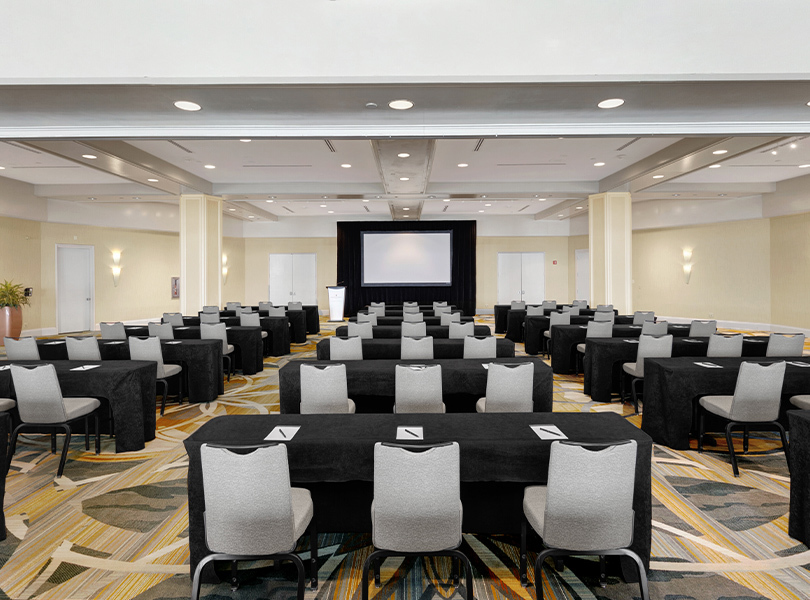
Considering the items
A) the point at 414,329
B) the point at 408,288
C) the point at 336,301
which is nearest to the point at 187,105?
the point at 414,329

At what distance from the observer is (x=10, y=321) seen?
11180 mm

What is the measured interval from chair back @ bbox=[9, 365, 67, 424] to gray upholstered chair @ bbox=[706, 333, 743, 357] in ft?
21.9

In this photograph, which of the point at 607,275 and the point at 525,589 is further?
the point at 607,275

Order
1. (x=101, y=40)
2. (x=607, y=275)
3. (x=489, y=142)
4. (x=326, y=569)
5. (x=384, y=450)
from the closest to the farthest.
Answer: (x=384, y=450), (x=326, y=569), (x=101, y=40), (x=489, y=142), (x=607, y=275)

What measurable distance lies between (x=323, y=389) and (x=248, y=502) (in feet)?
6.22

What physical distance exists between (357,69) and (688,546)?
174 inches

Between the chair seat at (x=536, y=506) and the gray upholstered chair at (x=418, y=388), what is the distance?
154 cm

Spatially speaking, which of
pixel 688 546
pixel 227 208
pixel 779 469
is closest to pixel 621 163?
pixel 779 469

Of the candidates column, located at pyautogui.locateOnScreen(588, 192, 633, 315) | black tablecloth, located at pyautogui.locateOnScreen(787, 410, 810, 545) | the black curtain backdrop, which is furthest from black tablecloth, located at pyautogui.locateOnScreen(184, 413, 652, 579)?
the black curtain backdrop

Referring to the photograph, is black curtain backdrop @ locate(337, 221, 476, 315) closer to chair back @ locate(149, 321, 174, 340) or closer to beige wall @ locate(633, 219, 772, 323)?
beige wall @ locate(633, 219, 772, 323)

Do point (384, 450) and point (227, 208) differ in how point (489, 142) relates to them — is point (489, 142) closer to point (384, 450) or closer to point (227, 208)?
point (384, 450)

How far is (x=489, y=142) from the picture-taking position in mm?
8531

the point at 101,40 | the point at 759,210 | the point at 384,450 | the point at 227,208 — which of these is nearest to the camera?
the point at 384,450

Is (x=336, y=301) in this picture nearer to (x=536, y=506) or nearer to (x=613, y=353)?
(x=613, y=353)
